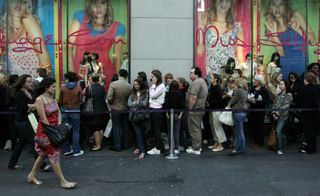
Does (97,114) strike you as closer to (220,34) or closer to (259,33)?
(220,34)

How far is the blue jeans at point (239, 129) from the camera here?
10.4 meters

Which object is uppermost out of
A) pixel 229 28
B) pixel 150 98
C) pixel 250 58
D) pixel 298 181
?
pixel 229 28

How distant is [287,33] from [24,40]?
6959mm

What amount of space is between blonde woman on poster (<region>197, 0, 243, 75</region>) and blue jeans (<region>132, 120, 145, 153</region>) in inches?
122

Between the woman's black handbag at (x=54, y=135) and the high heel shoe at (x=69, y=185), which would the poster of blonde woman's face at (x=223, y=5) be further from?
the high heel shoe at (x=69, y=185)

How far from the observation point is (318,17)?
13367 millimetres

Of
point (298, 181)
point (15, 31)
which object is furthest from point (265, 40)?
point (15, 31)

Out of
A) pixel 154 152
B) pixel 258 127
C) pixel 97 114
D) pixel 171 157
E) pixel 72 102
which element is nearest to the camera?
pixel 171 157

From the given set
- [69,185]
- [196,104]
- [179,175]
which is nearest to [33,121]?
[69,185]

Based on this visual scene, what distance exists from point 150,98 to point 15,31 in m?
4.61

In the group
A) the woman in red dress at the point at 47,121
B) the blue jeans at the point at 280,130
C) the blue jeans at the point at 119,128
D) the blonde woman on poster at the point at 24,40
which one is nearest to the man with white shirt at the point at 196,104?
the blue jeans at the point at 119,128

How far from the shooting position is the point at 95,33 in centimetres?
1291

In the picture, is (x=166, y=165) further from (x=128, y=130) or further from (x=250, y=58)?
(x=250, y=58)

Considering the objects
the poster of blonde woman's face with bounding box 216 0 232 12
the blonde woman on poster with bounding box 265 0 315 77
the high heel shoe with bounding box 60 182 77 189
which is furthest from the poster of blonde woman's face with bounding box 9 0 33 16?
the high heel shoe with bounding box 60 182 77 189
